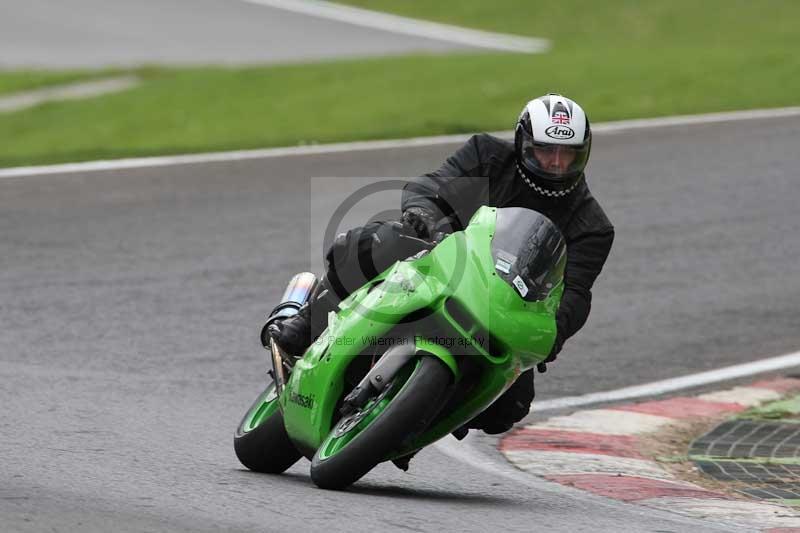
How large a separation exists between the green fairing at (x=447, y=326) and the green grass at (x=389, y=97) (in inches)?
355

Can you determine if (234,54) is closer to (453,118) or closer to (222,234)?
(453,118)

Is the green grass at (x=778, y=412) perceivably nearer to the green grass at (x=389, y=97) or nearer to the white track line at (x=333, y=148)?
the white track line at (x=333, y=148)

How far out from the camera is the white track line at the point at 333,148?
13766 mm

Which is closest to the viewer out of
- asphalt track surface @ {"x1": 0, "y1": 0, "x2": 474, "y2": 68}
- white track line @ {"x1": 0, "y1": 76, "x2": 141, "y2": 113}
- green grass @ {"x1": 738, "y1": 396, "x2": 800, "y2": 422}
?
green grass @ {"x1": 738, "y1": 396, "x2": 800, "y2": 422}

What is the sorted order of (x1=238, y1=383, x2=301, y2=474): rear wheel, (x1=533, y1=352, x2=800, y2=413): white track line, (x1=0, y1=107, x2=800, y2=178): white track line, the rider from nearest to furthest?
the rider → (x1=238, y1=383, x2=301, y2=474): rear wheel → (x1=533, y1=352, x2=800, y2=413): white track line → (x1=0, y1=107, x2=800, y2=178): white track line

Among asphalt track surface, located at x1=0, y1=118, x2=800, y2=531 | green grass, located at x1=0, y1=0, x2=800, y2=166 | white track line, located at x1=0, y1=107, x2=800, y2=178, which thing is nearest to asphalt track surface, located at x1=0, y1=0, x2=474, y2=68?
green grass, located at x1=0, y1=0, x2=800, y2=166

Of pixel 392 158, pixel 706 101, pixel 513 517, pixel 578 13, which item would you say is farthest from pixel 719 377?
pixel 578 13

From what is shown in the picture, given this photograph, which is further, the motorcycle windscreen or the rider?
the rider

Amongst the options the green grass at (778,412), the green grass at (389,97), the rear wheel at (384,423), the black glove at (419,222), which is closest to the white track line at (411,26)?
the green grass at (389,97)

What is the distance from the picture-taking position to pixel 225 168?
553 inches

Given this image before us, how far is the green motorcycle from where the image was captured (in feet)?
17.6

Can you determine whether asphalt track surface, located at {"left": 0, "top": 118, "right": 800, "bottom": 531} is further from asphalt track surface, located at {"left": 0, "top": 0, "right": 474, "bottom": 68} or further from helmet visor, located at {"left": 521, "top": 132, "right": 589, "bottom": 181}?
asphalt track surface, located at {"left": 0, "top": 0, "right": 474, "bottom": 68}

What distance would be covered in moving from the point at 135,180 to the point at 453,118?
168 inches

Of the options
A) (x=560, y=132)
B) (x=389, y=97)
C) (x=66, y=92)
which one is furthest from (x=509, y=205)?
(x=66, y=92)
